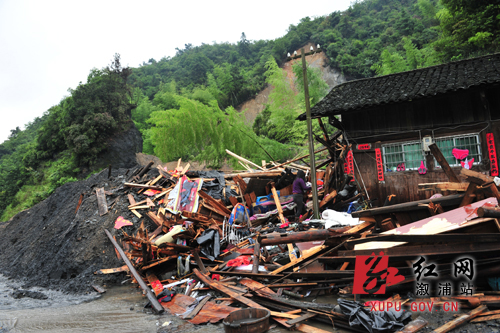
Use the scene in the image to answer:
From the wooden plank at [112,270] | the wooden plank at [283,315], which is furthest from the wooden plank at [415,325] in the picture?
the wooden plank at [112,270]

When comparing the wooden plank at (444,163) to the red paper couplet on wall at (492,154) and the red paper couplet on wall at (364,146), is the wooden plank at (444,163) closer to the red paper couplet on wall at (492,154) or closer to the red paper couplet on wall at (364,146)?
the red paper couplet on wall at (492,154)

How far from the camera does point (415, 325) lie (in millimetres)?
3967

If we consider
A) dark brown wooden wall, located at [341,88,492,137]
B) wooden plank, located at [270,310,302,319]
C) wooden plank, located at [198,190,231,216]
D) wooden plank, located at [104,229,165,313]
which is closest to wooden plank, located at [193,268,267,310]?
wooden plank, located at [270,310,302,319]

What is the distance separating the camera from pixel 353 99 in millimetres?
10922

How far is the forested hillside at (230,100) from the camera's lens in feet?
71.9

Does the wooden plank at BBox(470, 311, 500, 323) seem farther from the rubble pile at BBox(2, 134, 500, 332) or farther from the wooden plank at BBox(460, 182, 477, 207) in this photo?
the wooden plank at BBox(460, 182, 477, 207)

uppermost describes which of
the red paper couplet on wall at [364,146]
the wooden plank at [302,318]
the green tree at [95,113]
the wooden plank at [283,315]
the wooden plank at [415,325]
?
the green tree at [95,113]

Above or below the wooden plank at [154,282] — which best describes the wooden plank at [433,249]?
above

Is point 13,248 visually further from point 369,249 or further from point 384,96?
point 384,96

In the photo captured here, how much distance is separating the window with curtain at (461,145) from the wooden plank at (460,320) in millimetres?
6854

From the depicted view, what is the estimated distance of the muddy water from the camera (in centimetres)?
552

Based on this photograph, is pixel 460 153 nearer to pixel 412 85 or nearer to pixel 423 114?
pixel 423 114

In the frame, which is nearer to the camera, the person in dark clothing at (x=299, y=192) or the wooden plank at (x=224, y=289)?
the wooden plank at (x=224, y=289)

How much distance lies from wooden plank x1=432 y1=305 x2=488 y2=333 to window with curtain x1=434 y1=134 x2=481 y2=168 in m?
6.85
